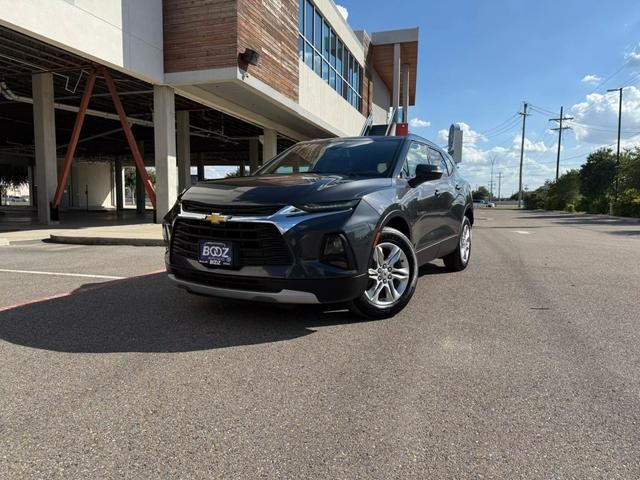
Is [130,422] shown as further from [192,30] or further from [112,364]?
[192,30]

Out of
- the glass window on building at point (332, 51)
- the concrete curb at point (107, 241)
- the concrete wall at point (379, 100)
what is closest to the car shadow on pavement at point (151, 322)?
the concrete curb at point (107, 241)

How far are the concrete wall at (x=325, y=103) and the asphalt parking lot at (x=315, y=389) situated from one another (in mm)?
16732

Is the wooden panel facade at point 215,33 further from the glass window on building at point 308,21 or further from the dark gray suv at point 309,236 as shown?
the dark gray suv at point 309,236

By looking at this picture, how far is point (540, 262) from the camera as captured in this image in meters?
7.95

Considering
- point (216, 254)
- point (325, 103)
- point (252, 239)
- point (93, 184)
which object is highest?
point (325, 103)

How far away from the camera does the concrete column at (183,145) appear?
22.0 m

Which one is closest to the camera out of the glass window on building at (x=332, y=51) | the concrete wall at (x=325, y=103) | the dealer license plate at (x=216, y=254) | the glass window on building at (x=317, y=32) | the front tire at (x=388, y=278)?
the dealer license plate at (x=216, y=254)

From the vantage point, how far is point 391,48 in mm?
32438

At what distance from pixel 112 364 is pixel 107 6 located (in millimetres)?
12226

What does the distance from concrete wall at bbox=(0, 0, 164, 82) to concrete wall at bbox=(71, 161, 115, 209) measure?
31.8m

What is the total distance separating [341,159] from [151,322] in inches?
97.5

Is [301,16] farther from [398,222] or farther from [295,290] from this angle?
[295,290]

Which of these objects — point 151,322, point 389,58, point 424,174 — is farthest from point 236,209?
point 389,58

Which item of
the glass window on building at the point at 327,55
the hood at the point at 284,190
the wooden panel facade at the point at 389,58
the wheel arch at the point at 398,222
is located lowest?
the wheel arch at the point at 398,222
